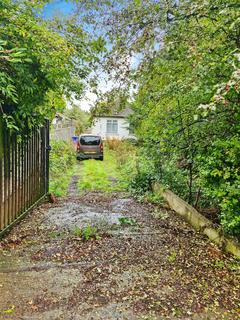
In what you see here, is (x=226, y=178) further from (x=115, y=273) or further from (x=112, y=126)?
(x=112, y=126)

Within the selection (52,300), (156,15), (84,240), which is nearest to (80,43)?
(156,15)

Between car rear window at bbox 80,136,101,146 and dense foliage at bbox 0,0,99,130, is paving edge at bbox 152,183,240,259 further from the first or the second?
car rear window at bbox 80,136,101,146

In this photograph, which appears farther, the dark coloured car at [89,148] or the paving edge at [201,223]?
the dark coloured car at [89,148]

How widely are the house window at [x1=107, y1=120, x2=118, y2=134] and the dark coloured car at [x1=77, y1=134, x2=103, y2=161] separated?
46.3ft

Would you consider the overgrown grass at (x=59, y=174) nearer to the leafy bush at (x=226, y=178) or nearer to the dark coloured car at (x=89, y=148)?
the dark coloured car at (x=89, y=148)

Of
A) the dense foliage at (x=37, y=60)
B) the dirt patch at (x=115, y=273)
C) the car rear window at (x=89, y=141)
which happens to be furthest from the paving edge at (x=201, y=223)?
the car rear window at (x=89, y=141)

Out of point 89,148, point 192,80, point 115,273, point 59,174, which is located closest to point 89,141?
point 89,148

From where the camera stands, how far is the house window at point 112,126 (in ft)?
103

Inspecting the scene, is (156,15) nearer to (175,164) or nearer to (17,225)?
(175,164)

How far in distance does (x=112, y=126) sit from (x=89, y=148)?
14.5 meters

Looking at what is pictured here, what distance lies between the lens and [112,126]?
31375 millimetres

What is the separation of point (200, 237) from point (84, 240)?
1.79 meters

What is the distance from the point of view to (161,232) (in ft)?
15.8

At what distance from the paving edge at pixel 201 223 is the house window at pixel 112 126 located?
80.3 feet
